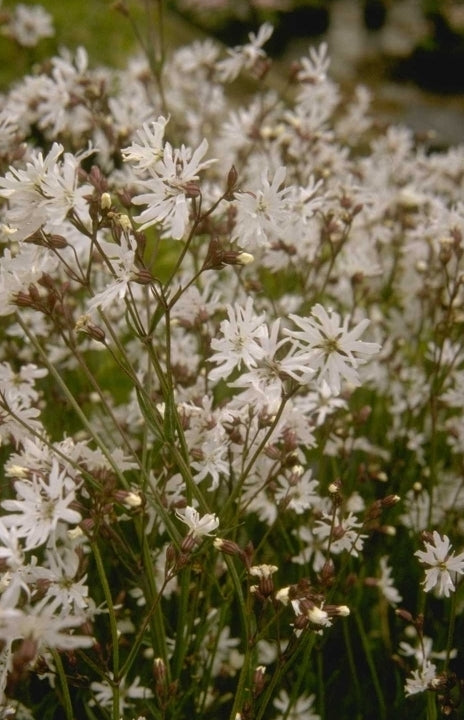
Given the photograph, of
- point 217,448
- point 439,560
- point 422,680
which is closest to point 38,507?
point 217,448

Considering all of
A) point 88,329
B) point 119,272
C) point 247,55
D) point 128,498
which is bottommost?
point 128,498

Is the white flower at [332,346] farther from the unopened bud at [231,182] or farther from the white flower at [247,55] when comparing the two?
the white flower at [247,55]

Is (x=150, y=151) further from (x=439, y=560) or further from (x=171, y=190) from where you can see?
(x=439, y=560)

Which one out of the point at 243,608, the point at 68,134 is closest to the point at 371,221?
the point at 68,134

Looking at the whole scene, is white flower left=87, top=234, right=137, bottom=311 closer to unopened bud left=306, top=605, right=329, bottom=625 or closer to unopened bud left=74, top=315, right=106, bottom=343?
unopened bud left=74, top=315, right=106, bottom=343

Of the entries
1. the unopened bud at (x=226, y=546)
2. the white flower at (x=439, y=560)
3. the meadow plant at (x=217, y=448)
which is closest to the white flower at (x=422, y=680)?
the meadow plant at (x=217, y=448)

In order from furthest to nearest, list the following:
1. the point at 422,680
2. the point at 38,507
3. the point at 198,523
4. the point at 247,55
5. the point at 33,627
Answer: the point at 247,55 → the point at 422,680 → the point at 198,523 → the point at 38,507 → the point at 33,627

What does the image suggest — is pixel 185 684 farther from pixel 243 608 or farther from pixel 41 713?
pixel 243 608

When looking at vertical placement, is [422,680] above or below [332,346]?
below
